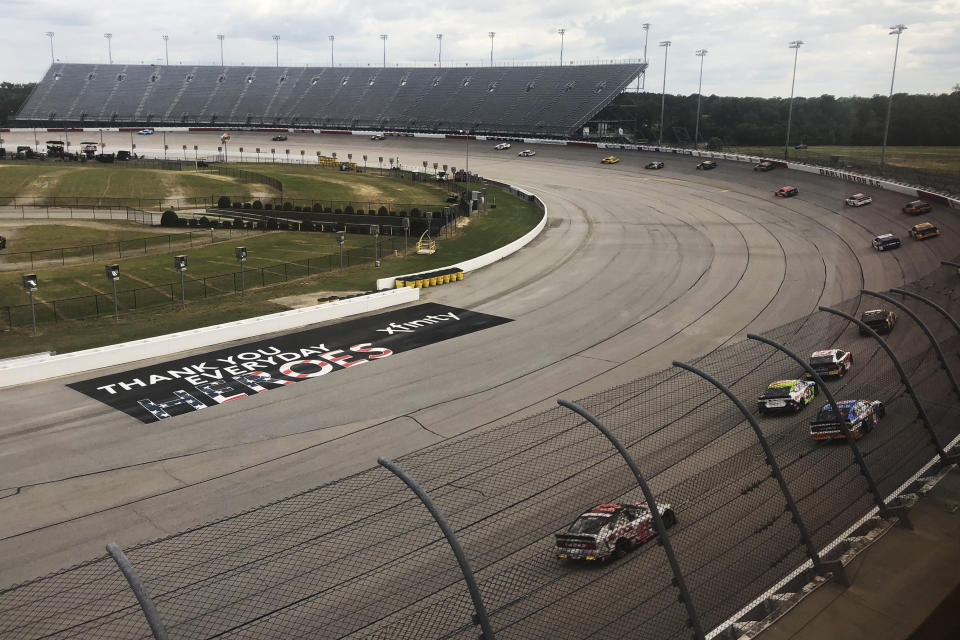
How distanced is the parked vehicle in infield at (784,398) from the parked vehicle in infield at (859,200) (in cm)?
4953

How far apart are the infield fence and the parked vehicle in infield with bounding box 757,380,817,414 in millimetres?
4368

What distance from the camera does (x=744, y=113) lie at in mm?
109188

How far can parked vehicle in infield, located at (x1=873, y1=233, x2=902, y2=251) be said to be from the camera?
1882 inches

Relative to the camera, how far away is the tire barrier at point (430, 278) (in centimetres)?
4128

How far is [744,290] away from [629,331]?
989 centimetres

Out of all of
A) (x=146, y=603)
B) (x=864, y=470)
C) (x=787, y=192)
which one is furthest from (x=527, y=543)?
(x=787, y=192)

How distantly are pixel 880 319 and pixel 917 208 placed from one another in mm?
37591

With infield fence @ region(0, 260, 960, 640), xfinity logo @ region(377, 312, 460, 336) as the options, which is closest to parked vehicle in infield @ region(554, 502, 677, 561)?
infield fence @ region(0, 260, 960, 640)

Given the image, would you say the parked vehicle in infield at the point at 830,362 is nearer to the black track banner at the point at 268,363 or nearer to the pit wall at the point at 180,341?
the black track banner at the point at 268,363

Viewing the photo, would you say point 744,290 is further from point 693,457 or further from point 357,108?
point 357,108

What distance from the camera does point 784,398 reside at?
16.2 meters

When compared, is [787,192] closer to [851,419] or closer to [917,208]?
[917,208]

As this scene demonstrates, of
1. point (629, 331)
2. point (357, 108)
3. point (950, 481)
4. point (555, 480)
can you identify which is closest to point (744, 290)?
point (629, 331)

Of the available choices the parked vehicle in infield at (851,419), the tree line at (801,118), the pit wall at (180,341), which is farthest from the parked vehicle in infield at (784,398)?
the pit wall at (180,341)
